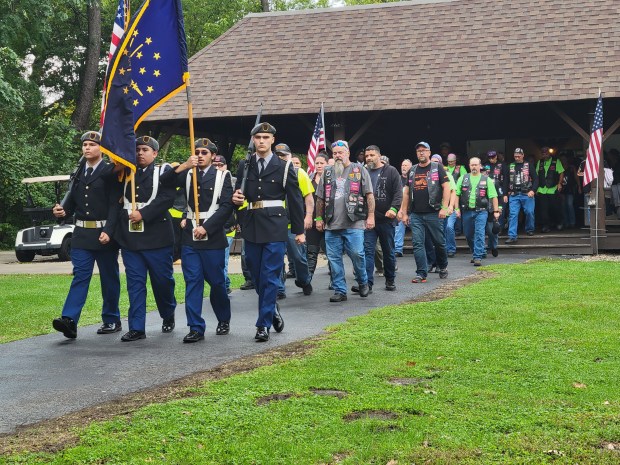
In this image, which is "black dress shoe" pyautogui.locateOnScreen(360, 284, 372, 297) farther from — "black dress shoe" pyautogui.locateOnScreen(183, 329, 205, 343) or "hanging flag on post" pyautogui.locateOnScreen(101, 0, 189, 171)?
"hanging flag on post" pyautogui.locateOnScreen(101, 0, 189, 171)

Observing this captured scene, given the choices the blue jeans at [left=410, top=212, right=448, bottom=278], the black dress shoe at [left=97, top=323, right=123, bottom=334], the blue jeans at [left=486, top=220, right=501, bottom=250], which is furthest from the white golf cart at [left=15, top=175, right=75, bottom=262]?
the black dress shoe at [left=97, top=323, right=123, bottom=334]

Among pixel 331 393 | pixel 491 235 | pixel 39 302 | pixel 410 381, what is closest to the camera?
pixel 331 393

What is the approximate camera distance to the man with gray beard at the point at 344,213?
469 inches

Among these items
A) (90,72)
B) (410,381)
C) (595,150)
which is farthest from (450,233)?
(90,72)

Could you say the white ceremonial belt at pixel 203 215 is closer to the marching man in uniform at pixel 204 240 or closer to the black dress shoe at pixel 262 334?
the marching man in uniform at pixel 204 240

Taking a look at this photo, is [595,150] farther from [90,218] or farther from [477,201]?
[90,218]

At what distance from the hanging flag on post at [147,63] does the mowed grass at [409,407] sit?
9.56ft

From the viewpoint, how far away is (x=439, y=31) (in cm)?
2342

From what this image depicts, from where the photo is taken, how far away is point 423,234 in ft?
46.5

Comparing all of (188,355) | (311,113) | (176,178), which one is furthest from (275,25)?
(188,355)

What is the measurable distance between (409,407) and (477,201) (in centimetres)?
1135

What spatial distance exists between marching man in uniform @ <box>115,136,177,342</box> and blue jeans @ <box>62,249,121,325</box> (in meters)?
0.36

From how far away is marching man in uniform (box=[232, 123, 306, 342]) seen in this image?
9023 millimetres

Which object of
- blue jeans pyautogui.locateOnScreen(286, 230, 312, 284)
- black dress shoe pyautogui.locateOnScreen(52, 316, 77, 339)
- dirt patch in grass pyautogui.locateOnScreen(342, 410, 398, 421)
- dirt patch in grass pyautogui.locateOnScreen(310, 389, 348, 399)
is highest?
blue jeans pyautogui.locateOnScreen(286, 230, 312, 284)
